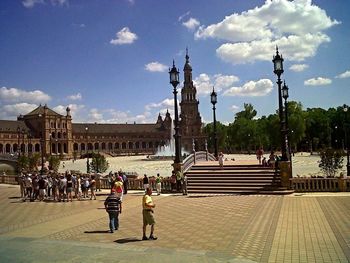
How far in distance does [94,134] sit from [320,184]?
5330 inches

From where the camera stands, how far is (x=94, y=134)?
151 meters

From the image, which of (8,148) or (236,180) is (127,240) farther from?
(8,148)

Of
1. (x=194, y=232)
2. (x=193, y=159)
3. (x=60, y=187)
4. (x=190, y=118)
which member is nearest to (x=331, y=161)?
(x=193, y=159)

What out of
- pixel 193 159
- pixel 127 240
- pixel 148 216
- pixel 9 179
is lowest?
pixel 127 240

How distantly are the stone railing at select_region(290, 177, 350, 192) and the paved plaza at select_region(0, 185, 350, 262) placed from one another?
2274 millimetres

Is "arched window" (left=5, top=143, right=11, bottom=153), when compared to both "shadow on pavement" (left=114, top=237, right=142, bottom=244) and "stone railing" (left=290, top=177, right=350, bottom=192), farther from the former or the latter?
"shadow on pavement" (left=114, top=237, right=142, bottom=244)

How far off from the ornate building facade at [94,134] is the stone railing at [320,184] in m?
94.8

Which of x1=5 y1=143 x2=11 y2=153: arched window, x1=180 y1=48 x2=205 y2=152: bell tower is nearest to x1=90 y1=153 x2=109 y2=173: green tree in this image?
x1=5 y1=143 x2=11 y2=153: arched window

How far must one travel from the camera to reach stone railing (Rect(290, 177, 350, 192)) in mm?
21922

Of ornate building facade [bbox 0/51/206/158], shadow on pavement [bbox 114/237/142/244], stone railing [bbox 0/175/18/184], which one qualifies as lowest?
shadow on pavement [bbox 114/237/142/244]

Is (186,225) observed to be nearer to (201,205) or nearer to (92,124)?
(201,205)

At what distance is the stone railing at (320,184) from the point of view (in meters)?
21.9

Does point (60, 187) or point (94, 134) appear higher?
point (94, 134)

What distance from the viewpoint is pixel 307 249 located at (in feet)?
32.5
